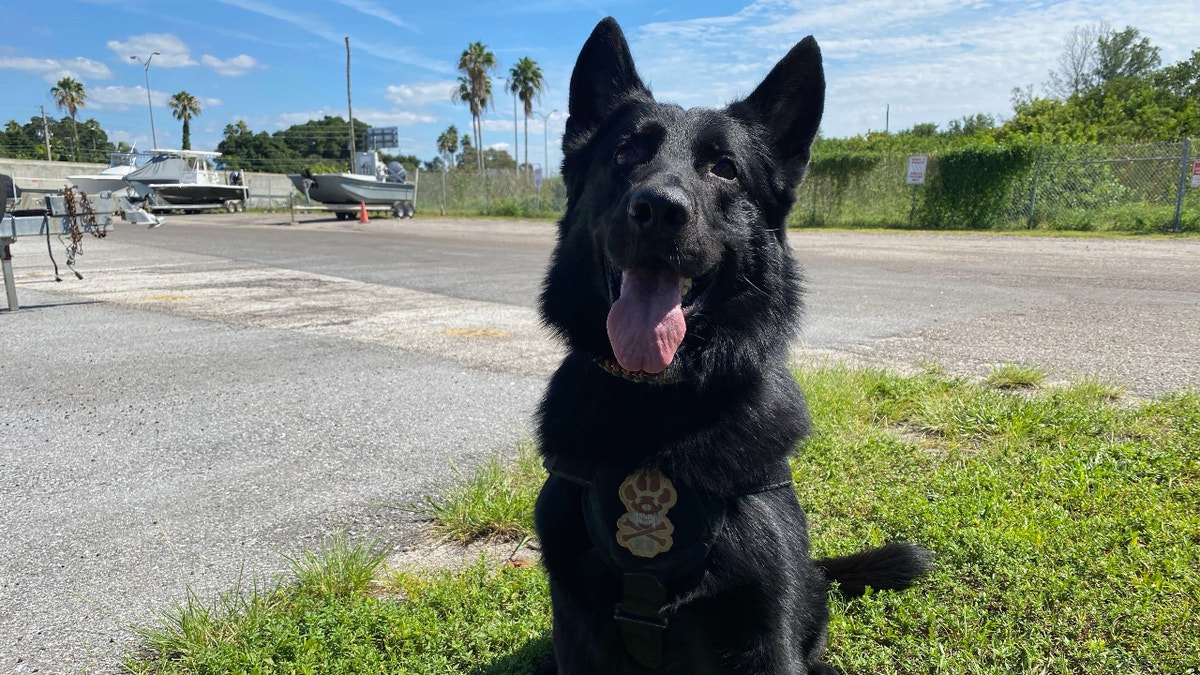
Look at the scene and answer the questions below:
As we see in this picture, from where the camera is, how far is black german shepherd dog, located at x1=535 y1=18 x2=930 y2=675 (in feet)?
6.01

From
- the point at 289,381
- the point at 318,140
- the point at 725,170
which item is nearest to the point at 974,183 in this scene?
the point at 289,381

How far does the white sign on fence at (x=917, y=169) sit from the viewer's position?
22.3 metres

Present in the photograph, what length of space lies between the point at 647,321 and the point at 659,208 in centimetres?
31

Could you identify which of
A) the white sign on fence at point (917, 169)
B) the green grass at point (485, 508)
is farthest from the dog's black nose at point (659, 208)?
the white sign on fence at point (917, 169)

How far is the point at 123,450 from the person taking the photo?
398 centimetres

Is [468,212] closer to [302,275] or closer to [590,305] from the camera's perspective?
[302,275]

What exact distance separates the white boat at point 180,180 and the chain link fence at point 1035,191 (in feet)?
105

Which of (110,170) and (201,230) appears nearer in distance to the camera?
(201,230)

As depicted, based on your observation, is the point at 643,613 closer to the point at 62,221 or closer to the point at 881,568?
the point at 881,568

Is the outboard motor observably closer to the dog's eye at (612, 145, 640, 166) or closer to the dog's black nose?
the dog's eye at (612, 145, 640, 166)

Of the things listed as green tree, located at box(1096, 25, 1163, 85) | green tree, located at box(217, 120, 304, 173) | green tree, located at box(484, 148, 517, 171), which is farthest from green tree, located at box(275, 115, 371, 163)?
green tree, located at box(1096, 25, 1163, 85)

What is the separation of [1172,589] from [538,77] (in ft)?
210

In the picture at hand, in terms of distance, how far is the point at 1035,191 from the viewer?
67.1 feet

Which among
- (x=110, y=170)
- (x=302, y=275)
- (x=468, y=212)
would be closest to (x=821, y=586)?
(x=302, y=275)
